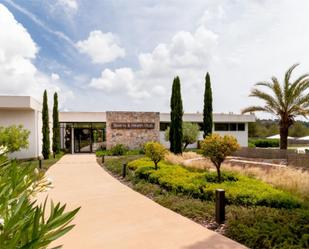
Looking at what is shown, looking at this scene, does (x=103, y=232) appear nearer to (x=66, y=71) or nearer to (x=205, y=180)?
(x=205, y=180)

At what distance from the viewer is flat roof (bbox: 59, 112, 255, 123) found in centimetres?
3031

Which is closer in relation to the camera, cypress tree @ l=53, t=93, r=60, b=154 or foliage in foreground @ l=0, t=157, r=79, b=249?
foliage in foreground @ l=0, t=157, r=79, b=249

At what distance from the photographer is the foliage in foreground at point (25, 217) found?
217 centimetres

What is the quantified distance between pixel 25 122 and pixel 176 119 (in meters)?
10.9

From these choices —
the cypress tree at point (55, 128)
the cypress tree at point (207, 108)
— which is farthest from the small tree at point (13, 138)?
the cypress tree at point (207, 108)

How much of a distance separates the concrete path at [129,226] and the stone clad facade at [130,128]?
61.0 feet

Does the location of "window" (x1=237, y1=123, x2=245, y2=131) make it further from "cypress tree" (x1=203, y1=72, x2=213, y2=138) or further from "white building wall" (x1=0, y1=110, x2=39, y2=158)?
"white building wall" (x1=0, y1=110, x2=39, y2=158)

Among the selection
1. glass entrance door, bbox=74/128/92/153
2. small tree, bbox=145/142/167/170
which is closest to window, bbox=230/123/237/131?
glass entrance door, bbox=74/128/92/153

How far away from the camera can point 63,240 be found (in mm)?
5738

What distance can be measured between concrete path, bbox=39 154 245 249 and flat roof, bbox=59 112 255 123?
20.6 metres

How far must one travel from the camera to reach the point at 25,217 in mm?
2514

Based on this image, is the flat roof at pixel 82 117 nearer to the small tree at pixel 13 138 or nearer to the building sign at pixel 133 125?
the building sign at pixel 133 125

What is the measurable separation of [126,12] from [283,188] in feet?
22.5

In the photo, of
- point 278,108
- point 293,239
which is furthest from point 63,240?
point 278,108
